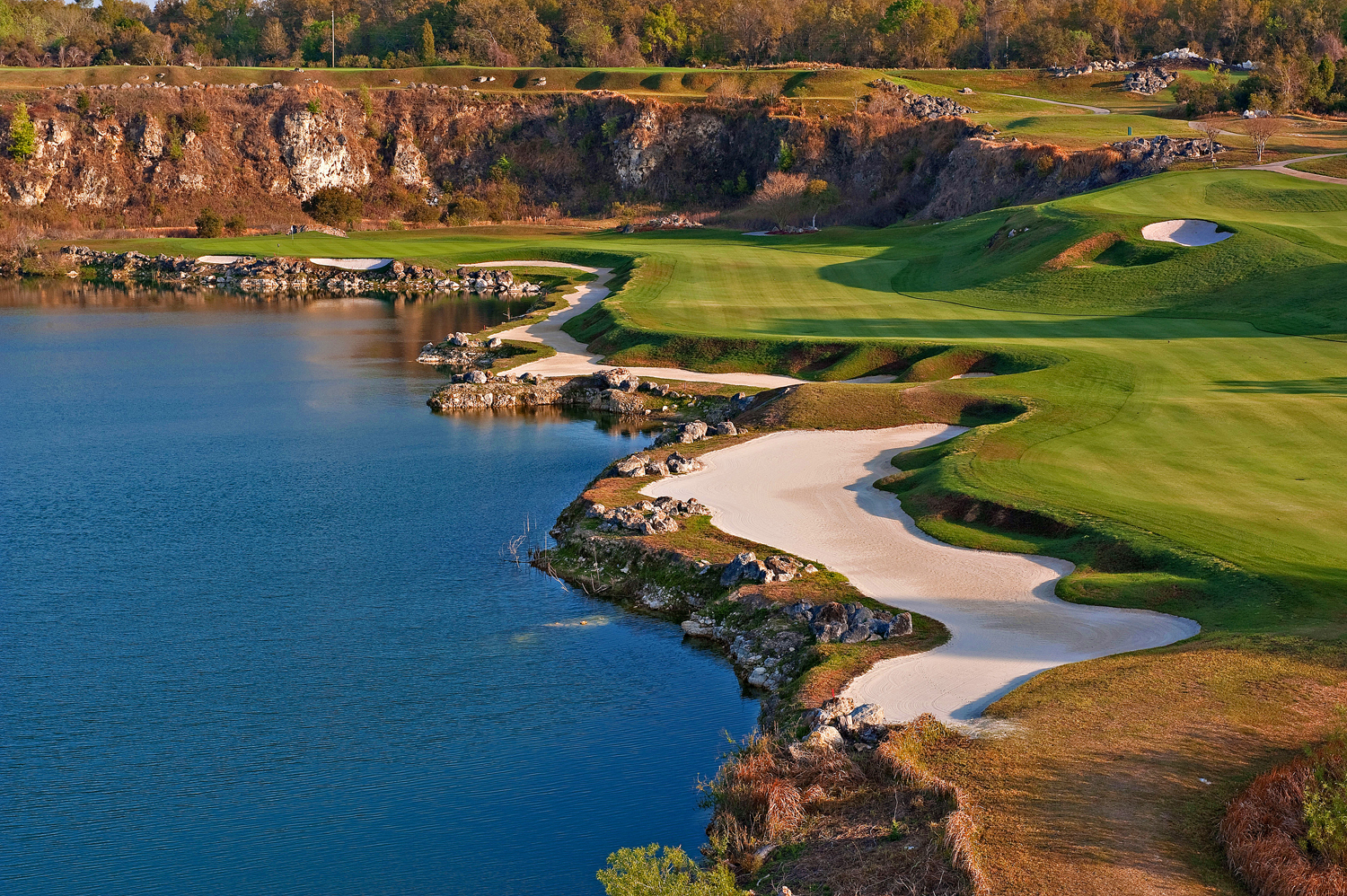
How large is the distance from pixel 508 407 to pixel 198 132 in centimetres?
8788

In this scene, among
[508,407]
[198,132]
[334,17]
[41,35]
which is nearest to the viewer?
[508,407]

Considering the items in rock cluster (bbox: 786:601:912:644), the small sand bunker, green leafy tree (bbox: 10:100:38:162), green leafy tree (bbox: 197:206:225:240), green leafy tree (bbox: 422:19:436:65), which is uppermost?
green leafy tree (bbox: 422:19:436:65)

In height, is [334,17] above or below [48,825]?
above

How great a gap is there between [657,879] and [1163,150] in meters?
79.8

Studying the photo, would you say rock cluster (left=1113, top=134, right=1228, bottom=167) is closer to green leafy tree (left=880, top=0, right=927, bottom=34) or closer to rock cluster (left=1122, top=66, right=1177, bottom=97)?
rock cluster (left=1122, top=66, right=1177, bottom=97)

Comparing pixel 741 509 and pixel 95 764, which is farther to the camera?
pixel 741 509

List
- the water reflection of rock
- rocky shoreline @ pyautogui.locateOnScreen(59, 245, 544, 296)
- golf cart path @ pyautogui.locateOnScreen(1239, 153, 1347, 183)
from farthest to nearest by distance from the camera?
rocky shoreline @ pyautogui.locateOnScreen(59, 245, 544, 296) < the water reflection of rock < golf cart path @ pyautogui.locateOnScreen(1239, 153, 1347, 183)

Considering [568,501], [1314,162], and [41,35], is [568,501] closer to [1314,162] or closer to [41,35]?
[1314,162]

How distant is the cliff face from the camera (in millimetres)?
119938

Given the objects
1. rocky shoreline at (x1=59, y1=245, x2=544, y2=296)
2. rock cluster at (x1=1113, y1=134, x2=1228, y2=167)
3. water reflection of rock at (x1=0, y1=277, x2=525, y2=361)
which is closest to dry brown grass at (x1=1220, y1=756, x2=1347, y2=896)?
water reflection of rock at (x1=0, y1=277, x2=525, y2=361)

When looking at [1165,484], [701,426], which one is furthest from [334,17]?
[1165,484]

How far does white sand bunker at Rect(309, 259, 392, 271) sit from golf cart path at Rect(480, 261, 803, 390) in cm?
2222

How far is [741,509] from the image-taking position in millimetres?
33375

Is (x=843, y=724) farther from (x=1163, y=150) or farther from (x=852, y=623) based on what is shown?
(x=1163, y=150)
